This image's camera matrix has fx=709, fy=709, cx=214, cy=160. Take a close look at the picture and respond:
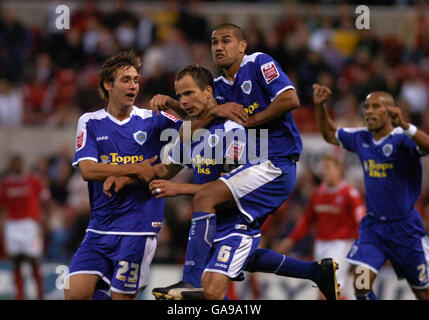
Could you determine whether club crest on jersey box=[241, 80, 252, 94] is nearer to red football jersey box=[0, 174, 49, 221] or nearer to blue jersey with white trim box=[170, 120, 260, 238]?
blue jersey with white trim box=[170, 120, 260, 238]

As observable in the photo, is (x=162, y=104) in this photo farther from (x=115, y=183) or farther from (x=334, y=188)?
(x=334, y=188)

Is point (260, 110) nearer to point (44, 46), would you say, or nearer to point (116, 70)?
point (116, 70)

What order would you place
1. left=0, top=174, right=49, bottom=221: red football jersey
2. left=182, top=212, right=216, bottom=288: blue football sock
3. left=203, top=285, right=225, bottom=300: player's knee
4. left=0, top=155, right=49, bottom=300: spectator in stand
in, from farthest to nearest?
left=0, top=174, right=49, bottom=221: red football jersey
left=0, top=155, right=49, bottom=300: spectator in stand
left=182, top=212, right=216, bottom=288: blue football sock
left=203, top=285, right=225, bottom=300: player's knee

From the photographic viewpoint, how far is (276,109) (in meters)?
5.53

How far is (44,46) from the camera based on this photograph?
48.2 ft

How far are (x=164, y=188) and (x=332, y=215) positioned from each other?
15.3 ft

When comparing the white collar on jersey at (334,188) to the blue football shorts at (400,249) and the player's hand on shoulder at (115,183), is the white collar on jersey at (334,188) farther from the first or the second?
the player's hand on shoulder at (115,183)

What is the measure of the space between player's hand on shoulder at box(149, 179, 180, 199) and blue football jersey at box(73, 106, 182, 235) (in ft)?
1.38

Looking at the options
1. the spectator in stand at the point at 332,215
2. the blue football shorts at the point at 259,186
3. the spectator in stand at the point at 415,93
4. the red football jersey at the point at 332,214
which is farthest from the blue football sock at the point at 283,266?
the spectator in stand at the point at 415,93

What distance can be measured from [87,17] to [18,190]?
5.02 m

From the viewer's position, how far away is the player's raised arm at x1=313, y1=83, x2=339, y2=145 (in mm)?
6855

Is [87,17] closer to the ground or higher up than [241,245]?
higher up

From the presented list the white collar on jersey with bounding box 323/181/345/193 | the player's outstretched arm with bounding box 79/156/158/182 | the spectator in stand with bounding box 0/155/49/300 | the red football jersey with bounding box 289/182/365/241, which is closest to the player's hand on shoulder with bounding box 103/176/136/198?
the player's outstretched arm with bounding box 79/156/158/182
